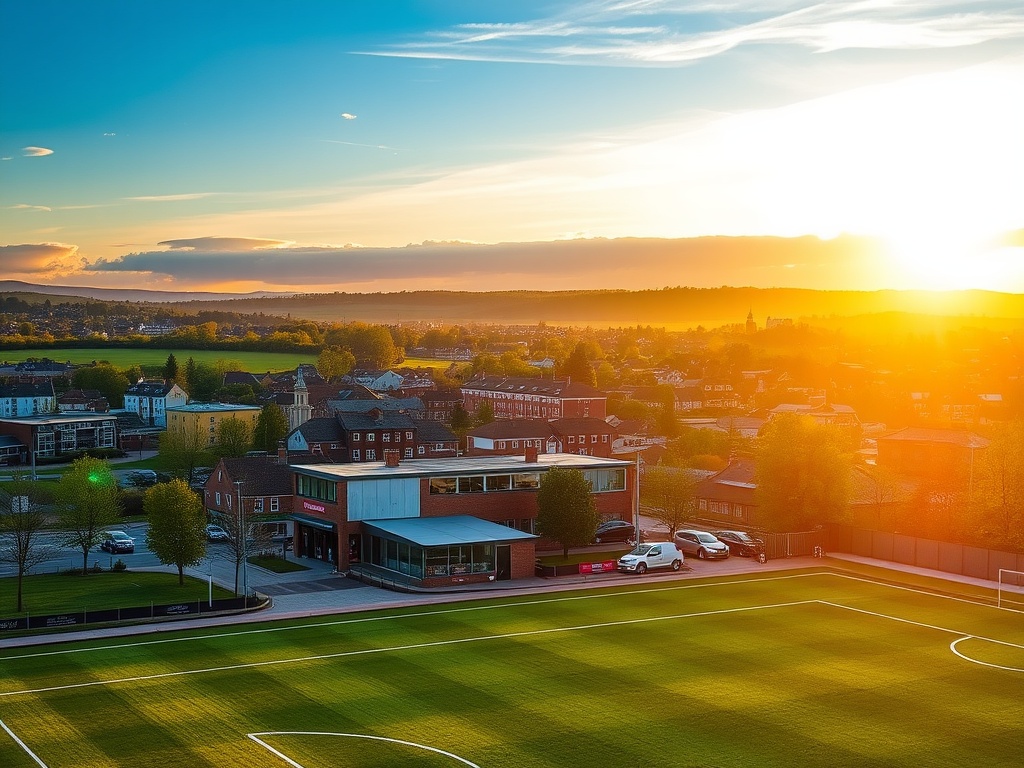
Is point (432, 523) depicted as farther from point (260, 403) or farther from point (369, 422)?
point (260, 403)

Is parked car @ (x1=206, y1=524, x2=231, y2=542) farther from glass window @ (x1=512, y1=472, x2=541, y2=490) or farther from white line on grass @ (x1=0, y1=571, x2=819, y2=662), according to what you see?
white line on grass @ (x1=0, y1=571, x2=819, y2=662)

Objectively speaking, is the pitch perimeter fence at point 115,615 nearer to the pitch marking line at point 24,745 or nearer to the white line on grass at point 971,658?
the pitch marking line at point 24,745

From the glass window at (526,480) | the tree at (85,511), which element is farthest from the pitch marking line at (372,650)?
the tree at (85,511)

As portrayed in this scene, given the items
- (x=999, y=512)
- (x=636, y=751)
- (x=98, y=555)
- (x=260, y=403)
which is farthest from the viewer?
(x=260, y=403)

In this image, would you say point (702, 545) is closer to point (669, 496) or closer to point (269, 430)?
point (669, 496)

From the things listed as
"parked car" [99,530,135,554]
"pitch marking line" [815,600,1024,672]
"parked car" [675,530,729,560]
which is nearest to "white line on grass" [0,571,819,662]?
"parked car" [675,530,729,560]

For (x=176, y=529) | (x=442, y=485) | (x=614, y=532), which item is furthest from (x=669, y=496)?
(x=176, y=529)

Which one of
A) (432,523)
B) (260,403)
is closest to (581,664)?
(432,523)
